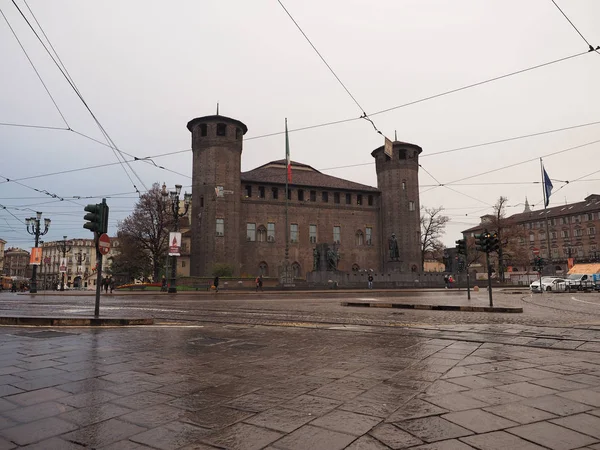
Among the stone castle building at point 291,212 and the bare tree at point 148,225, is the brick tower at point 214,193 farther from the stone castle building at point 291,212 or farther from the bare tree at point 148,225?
the bare tree at point 148,225

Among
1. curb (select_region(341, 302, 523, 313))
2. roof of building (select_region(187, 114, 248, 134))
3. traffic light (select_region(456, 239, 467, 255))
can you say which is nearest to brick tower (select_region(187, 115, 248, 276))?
roof of building (select_region(187, 114, 248, 134))

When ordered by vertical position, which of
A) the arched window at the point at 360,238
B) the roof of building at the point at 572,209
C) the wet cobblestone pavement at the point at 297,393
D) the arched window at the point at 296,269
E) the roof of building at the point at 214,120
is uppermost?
the roof of building at the point at 214,120

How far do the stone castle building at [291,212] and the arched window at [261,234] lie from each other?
0.13 meters

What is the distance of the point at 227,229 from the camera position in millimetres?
48438

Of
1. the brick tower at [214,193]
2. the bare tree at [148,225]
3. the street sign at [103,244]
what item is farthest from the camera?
the brick tower at [214,193]

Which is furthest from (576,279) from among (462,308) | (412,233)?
(462,308)

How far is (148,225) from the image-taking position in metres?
45.9

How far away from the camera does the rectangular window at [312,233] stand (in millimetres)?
55534

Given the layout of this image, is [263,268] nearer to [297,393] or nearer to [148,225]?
[148,225]

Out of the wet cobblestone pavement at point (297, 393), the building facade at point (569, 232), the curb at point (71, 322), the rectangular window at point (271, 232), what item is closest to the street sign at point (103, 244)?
the curb at point (71, 322)

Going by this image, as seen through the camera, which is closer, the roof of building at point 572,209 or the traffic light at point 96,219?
the traffic light at point 96,219

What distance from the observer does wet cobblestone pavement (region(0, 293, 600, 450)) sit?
2744mm

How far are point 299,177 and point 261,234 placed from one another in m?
10.3

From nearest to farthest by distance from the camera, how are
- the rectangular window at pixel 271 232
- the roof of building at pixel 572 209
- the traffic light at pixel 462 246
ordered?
1. the traffic light at pixel 462 246
2. the rectangular window at pixel 271 232
3. the roof of building at pixel 572 209
